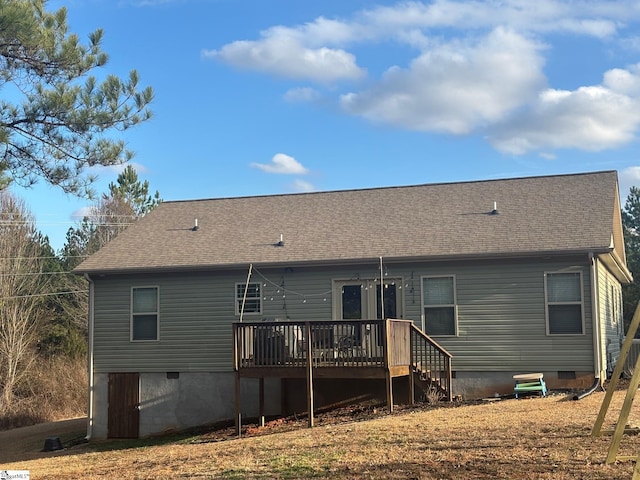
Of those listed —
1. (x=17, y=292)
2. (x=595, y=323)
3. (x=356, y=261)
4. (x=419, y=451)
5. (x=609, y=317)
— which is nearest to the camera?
(x=419, y=451)

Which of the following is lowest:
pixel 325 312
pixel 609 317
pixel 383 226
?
pixel 609 317

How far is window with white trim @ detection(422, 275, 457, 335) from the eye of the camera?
58.2 feet

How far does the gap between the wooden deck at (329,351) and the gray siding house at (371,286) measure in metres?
1.63

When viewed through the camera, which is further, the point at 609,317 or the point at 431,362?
the point at 609,317

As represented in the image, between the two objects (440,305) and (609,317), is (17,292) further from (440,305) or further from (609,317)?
(609,317)

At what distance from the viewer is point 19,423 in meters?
29.9

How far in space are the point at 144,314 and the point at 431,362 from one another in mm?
7542

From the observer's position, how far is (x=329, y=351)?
15.8 m

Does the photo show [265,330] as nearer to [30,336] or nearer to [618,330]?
[618,330]

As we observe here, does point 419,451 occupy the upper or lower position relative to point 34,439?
upper

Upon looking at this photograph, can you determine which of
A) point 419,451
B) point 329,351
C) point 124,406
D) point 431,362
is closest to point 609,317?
point 431,362

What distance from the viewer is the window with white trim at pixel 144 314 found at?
19703 millimetres

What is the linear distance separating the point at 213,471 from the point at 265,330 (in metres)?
5.91

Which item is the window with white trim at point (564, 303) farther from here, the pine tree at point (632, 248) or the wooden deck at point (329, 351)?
the pine tree at point (632, 248)
